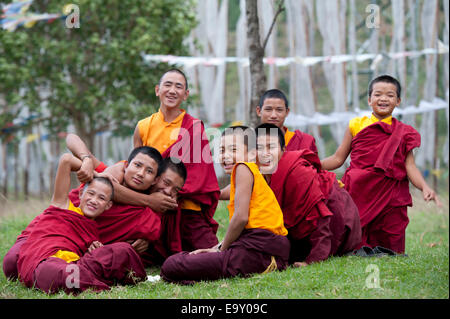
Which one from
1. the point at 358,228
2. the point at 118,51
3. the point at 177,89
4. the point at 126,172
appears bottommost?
the point at 358,228

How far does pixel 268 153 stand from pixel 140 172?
1.01 m

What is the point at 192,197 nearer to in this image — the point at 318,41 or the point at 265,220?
the point at 265,220

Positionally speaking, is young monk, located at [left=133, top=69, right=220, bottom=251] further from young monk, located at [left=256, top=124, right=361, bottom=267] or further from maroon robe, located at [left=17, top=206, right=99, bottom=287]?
maroon robe, located at [left=17, top=206, right=99, bottom=287]

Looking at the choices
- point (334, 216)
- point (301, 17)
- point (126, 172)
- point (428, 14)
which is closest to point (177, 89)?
point (126, 172)

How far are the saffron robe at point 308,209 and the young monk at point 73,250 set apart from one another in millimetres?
1197

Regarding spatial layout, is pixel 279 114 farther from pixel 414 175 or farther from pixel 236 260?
pixel 236 260

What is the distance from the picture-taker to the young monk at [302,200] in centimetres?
411

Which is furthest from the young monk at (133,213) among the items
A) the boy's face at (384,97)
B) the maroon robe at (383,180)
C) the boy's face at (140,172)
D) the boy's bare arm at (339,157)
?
the boy's face at (384,97)

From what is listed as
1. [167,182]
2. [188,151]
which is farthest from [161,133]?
[167,182]

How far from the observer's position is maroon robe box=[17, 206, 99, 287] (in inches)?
146

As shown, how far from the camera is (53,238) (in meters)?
3.77

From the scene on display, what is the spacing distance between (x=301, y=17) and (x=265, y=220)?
8.19 m

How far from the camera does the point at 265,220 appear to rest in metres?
3.85

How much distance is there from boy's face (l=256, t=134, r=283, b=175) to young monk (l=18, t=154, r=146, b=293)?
44.1 inches
